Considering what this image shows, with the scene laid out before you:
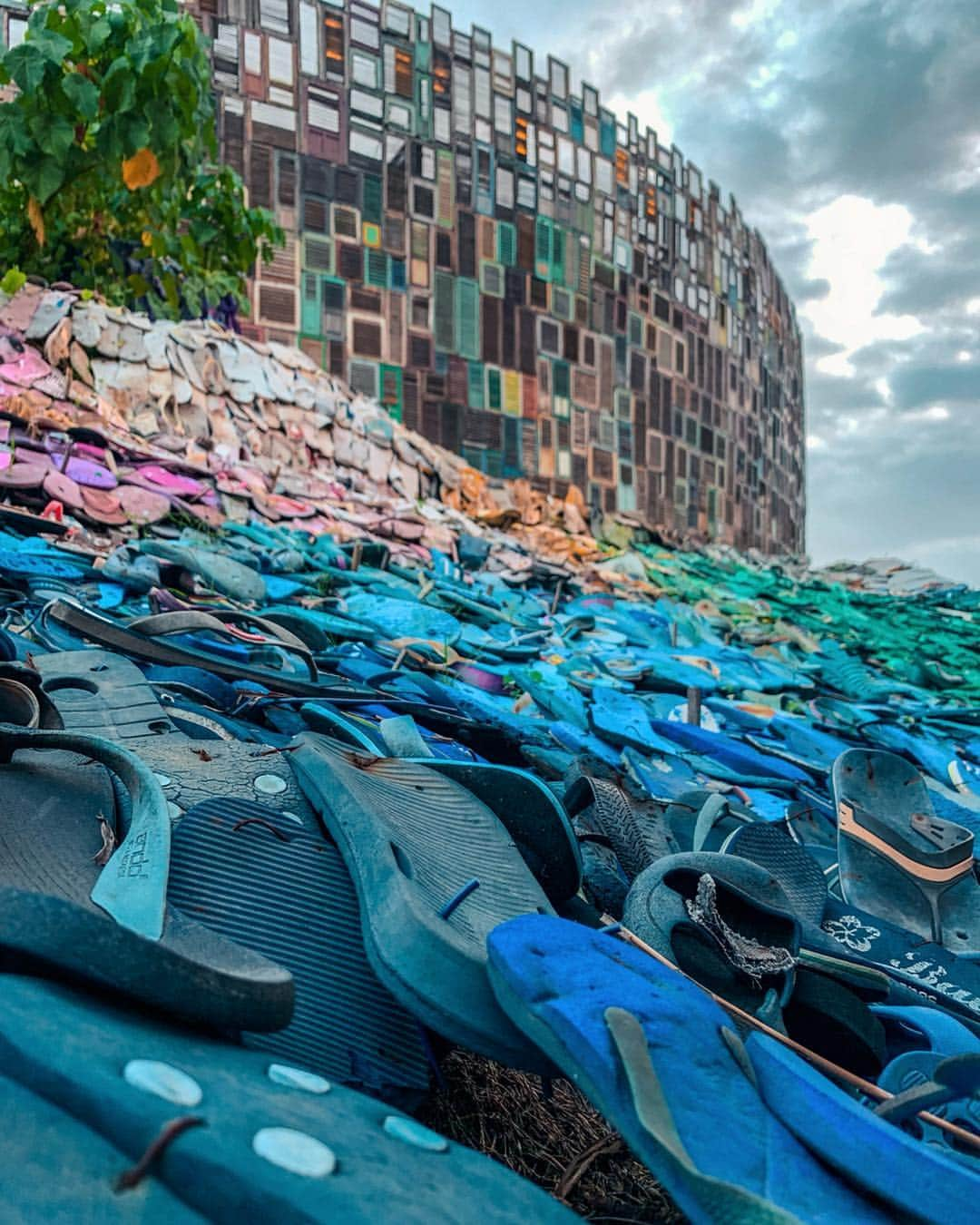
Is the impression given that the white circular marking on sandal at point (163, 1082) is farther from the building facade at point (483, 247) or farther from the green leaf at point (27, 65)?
the building facade at point (483, 247)

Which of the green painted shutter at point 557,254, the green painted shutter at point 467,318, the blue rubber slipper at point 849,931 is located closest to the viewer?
the blue rubber slipper at point 849,931

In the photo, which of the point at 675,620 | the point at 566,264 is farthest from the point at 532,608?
the point at 566,264

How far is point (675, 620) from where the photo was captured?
511 centimetres

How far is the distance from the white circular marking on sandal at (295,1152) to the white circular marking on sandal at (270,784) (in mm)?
683

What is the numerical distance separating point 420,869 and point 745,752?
1810 millimetres

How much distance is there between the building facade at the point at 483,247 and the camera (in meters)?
9.16

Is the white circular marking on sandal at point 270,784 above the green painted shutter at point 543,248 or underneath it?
underneath

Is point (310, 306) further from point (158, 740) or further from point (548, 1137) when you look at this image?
point (548, 1137)

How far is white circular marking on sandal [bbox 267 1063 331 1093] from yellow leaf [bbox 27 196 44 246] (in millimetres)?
6935

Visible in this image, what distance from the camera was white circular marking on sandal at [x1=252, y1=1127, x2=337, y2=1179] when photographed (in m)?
0.51

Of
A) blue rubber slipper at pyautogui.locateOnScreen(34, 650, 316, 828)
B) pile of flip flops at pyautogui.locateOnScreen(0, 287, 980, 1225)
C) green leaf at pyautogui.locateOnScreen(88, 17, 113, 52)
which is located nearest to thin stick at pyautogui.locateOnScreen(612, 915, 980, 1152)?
pile of flip flops at pyautogui.locateOnScreen(0, 287, 980, 1225)

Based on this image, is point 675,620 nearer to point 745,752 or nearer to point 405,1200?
point 745,752

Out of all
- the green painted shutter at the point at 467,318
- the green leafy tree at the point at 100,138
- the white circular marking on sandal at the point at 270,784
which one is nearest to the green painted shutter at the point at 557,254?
the green painted shutter at the point at 467,318

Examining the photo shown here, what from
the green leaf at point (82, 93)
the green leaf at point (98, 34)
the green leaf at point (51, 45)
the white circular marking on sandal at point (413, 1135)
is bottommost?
the white circular marking on sandal at point (413, 1135)
